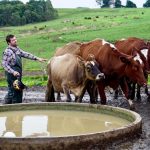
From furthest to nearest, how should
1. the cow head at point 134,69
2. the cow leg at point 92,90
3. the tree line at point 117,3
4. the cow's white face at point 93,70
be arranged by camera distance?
the tree line at point 117,3
the cow leg at point 92,90
the cow head at point 134,69
the cow's white face at point 93,70

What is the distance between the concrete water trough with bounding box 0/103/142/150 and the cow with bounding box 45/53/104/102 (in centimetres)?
124

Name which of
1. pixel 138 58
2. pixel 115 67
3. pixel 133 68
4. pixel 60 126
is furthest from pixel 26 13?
pixel 60 126

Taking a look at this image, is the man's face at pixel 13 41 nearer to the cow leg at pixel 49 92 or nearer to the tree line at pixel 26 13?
the cow leg at pixel 49 92

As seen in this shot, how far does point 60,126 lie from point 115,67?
353 centimetres

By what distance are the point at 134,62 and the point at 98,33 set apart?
3643cm

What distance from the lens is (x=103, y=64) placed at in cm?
1424

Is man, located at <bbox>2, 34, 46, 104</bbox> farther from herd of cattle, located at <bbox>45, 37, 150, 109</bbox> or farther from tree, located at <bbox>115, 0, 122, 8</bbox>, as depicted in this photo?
tree, located at <bbox>115, 0, 122, 8</bbox>

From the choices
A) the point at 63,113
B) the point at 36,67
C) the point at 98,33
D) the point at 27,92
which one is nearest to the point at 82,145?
the point at 63,113

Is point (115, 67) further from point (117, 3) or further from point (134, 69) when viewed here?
point (117, 3)

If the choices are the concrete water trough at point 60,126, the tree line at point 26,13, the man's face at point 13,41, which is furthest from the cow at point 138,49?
the tree line at point 26,13

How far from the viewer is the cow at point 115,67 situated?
45.1 ft

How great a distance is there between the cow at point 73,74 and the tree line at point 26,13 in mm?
66255

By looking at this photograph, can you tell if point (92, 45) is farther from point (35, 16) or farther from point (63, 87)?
point (35, 16)

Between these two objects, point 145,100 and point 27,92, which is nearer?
point 145,100
